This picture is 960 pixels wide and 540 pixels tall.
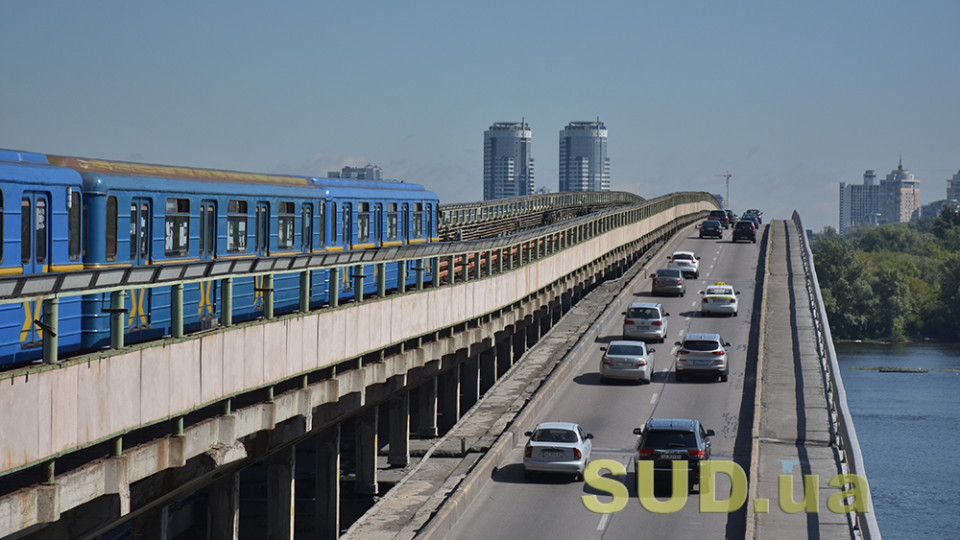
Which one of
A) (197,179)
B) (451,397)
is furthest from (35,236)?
(451,397)

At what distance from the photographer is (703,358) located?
132 feet

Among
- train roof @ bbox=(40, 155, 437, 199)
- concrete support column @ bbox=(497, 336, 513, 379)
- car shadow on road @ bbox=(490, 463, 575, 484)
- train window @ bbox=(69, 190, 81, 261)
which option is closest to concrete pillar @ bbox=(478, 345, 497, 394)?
concrete support column @ bbox=(497, 336, 513, 379)

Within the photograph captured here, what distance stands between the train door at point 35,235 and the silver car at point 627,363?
2515cm

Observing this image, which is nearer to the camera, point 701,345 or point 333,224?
point 333,224

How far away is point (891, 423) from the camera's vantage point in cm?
8656

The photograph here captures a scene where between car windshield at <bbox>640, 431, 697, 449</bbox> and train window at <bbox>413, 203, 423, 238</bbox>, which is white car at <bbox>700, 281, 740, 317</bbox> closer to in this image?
train window at <bbox>413, 203, 423, 238</bbox>

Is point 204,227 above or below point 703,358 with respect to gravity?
above

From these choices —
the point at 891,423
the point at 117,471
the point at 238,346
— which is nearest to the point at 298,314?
the point at 238,346

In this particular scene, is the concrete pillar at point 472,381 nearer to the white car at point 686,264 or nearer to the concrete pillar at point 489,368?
the concrete pillar at point 489,368

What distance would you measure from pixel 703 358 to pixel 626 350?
98.1 inches

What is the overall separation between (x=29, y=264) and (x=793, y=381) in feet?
88.5

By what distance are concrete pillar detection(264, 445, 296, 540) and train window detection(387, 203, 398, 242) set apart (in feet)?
36.8

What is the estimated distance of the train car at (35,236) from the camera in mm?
15562

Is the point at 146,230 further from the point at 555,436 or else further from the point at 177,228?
the point at 555,436
